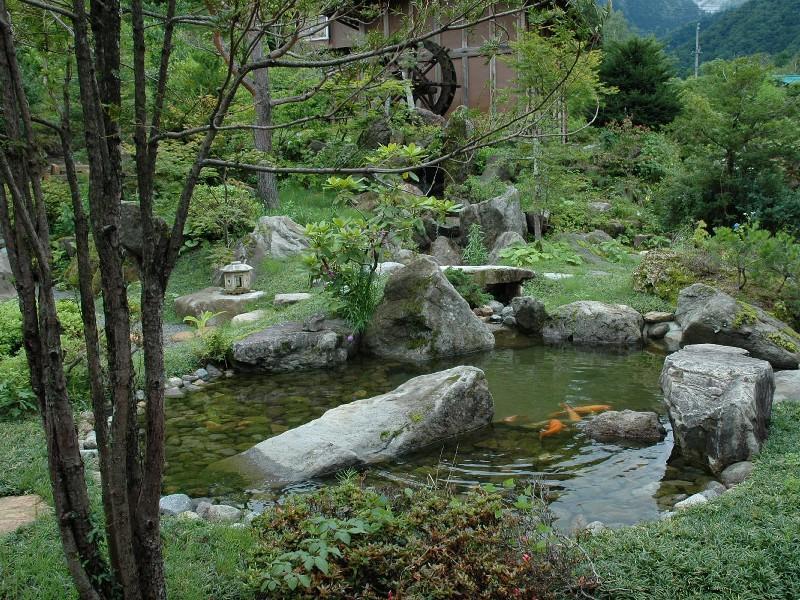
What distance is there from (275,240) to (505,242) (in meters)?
4.46

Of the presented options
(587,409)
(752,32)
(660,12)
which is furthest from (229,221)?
(660,12)

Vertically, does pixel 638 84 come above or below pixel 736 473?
above

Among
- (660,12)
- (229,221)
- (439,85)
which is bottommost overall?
(229,221)

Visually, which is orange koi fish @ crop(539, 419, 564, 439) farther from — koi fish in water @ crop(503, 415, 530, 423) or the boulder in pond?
the boulder in pond

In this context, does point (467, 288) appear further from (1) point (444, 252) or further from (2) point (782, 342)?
(2) point (782, 342)

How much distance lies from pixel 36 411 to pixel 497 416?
3.96 m

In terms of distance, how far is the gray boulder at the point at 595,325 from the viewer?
361 inches

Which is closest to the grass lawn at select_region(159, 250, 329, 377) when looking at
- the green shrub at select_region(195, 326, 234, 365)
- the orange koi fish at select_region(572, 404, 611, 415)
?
the green shrub at select_region(195, 326, 234, 365)

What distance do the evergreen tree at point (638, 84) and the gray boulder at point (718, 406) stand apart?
58.0ft

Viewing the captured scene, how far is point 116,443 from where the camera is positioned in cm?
213

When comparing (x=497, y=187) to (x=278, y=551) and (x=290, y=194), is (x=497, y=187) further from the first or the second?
(x=278, y=551)

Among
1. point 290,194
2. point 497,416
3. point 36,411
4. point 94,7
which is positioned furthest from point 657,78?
point 94,7

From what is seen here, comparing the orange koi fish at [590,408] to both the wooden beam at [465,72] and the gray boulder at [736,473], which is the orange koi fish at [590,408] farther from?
the wooden beam at [465,72]

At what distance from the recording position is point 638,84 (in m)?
21.7
